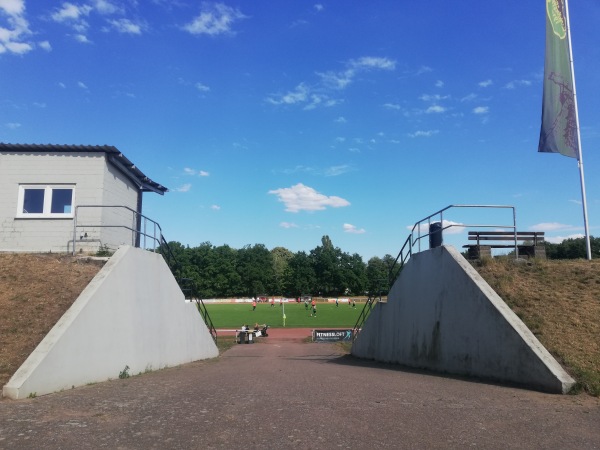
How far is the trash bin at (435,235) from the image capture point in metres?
11.5

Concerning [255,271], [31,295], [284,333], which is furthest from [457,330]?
[255,271]

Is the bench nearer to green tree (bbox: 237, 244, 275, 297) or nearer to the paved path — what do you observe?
the paved path

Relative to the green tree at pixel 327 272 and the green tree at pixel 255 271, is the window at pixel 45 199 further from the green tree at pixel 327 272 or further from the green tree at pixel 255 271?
the green tree at pixel 327 272

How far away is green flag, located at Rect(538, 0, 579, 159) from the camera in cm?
1312

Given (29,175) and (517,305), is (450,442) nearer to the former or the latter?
(517,305)

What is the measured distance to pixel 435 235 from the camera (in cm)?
1177

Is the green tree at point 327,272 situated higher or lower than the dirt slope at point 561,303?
higher

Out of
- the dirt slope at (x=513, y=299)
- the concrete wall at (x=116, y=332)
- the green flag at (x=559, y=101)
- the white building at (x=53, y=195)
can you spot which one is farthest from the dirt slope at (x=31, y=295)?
the green flag at (x=559, y=101)

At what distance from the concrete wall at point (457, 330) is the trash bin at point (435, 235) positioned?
14.3 inches

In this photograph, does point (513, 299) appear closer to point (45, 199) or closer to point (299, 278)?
point (45, 199)

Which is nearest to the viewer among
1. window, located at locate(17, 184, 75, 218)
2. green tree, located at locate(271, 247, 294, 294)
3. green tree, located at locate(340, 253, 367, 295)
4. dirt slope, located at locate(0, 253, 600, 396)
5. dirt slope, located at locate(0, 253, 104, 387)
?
dirt slope, located at locate(0, 253, 600, 396)

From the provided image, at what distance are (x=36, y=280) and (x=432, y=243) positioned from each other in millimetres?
9312

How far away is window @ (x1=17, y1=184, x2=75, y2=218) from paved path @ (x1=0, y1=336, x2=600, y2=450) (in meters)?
9.08

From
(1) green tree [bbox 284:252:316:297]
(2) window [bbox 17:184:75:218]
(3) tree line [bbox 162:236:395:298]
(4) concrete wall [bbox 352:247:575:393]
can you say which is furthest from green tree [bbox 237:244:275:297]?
(4) concrete wall [bbox 352:247:575:393]
